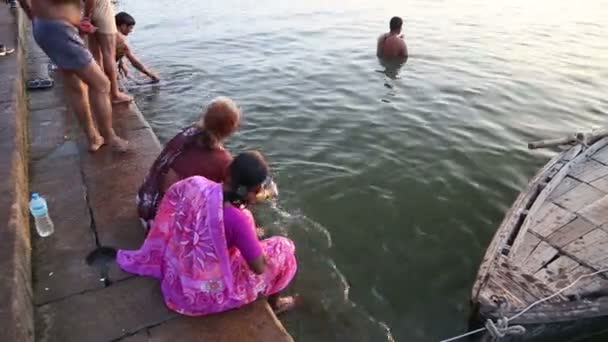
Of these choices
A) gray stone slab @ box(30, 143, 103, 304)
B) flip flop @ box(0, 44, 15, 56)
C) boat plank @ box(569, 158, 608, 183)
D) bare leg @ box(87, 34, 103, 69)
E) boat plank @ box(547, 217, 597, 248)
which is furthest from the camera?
flip flop @ box(0, 44, 15, 56)

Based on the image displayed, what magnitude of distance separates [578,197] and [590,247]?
87 centimetres

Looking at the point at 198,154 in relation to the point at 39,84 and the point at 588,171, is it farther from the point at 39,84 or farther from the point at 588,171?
the point at 39,84

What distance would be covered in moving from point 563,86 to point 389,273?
7024 millimetres

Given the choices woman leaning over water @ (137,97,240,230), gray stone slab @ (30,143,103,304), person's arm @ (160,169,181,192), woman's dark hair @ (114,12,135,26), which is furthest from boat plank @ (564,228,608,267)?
woman's dark hair @ (114,12,135,26)

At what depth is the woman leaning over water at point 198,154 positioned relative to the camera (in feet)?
9.93

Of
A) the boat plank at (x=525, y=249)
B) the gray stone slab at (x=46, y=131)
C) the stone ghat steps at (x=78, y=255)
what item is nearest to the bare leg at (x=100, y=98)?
the stone ghat steps at (x=78, y=255)

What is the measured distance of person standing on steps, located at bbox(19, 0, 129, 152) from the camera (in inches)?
145

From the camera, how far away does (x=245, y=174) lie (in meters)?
2.41

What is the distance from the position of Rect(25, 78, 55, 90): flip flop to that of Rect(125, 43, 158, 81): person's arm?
68.6 inches

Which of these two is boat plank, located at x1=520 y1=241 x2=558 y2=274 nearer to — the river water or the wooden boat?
the wooden boat

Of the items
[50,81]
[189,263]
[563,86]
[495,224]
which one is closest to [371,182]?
[495,224]

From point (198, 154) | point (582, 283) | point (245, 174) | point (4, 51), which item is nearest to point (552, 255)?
point (582, 283)

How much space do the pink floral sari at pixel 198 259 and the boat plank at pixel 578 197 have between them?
297cm

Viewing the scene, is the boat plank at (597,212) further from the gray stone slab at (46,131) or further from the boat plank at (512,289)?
the gray stone slab at (46,131)
